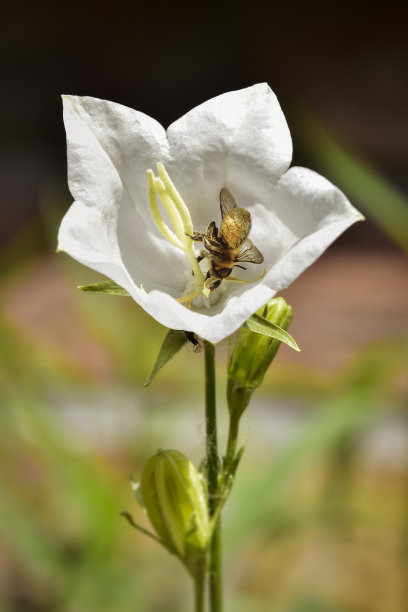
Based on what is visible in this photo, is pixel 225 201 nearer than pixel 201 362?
Yes

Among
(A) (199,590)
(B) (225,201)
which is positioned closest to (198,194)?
(B) (225,201)

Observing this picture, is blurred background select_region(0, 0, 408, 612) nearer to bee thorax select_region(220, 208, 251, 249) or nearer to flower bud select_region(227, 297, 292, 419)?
flower bud select_region(227, 297, 292, 419)

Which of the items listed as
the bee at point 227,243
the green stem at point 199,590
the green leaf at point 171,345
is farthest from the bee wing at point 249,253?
the green stem at point 199,590

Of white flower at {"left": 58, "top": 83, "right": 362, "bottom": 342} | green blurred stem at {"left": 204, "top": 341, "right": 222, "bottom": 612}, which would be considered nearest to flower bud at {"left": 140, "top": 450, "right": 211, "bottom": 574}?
green blurred stem at {"left": 204, "top": 341, "right": 222, "bottom": 612}

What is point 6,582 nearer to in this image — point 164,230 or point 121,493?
point 121,493

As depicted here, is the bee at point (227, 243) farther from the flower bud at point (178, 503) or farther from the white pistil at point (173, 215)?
the flower bud at point (178, 503)

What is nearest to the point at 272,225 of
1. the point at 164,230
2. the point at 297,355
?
the point at 164,230

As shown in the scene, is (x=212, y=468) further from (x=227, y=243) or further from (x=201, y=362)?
(x=201, y=362)
